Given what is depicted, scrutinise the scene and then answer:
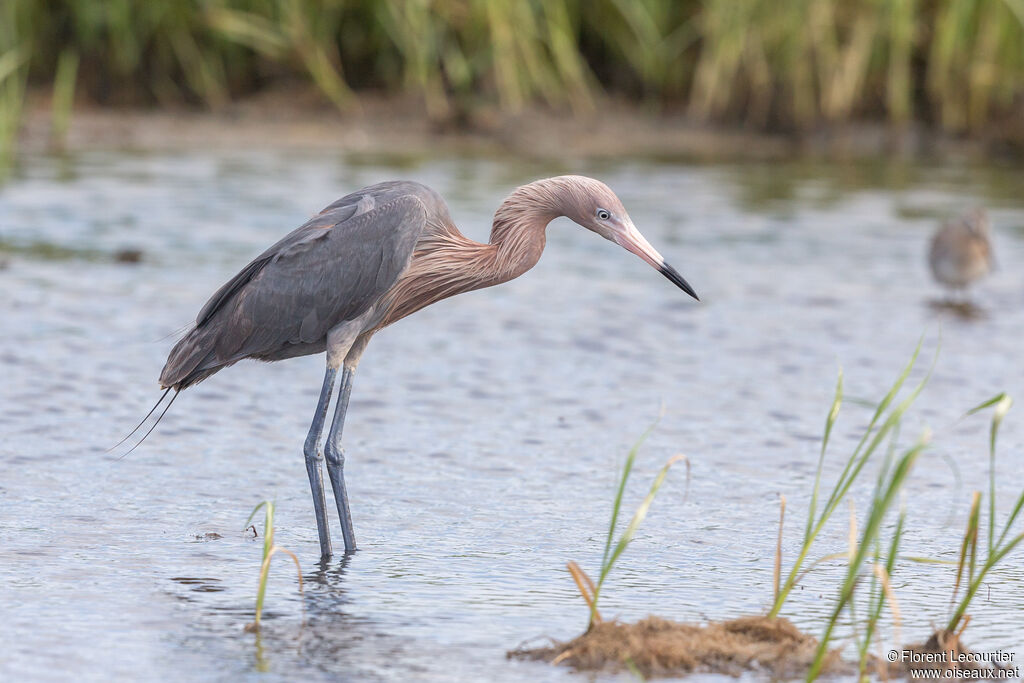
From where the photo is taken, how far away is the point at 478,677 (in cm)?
383

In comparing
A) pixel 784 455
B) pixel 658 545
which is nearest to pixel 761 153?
pixel 784 455

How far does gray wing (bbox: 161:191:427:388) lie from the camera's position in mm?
4926

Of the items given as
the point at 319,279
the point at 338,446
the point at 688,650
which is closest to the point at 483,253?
the point at 319,279

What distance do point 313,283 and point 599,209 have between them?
3.00ft

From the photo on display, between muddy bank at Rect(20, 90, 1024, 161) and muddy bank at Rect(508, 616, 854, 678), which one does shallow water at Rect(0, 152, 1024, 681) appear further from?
muddy bank at Rect(20, 90, 1024, 161)

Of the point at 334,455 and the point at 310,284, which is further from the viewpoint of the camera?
the point at 334,455

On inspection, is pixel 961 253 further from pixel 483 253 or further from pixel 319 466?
pixel 319 466

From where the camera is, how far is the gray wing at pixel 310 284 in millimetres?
4926

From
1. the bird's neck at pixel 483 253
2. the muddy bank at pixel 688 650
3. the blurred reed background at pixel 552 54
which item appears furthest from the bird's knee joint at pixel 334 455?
the blurred reed background at pixel 552 54

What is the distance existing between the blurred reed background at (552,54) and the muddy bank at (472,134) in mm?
140

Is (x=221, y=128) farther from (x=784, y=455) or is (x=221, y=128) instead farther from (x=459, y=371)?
(x=784, y=455)

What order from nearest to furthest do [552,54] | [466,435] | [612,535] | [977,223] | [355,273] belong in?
[612,535]
[355,273]
[466,435]
[977,223]
[552,54]

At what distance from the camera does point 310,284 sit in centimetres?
499

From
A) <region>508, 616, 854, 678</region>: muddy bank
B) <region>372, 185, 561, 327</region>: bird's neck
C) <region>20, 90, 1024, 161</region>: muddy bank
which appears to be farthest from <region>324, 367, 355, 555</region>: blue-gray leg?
<region>20, 90, 1024, 161</region>: muddy bank
